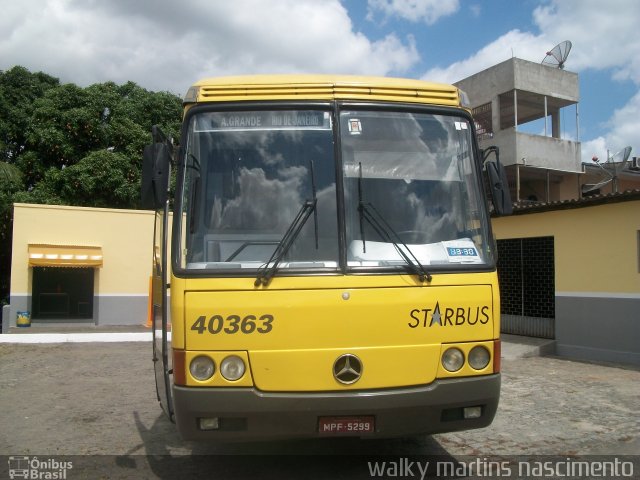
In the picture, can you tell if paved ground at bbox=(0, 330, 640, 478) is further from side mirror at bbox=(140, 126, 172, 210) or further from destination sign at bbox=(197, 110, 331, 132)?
destination sign at bbox=(197, 110, 331, 132)

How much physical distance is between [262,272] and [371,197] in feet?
3.23

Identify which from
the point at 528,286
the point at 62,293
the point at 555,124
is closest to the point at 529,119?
the point at 555,124

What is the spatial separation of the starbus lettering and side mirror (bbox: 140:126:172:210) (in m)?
2.00

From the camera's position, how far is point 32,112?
23.1 meters

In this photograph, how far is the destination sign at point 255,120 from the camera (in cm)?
436

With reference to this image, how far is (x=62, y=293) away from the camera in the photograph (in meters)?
20.1

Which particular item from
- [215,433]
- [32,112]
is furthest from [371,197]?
[32,112]

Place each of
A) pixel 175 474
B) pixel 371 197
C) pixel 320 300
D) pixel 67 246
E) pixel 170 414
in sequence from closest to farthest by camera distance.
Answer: pixel 320 300 → pixel 371 197 → pixel 170 414 → pixel 175 474 → pixel 67 246

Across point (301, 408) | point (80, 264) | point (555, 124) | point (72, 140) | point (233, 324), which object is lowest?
point (301, 408)

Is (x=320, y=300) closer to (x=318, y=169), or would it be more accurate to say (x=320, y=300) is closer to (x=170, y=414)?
(x=318, y=169)

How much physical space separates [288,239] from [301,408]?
113cm

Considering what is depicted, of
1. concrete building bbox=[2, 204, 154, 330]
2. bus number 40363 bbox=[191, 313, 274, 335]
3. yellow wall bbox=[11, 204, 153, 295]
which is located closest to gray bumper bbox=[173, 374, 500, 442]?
bus number 40363 bbox=[191, 313, 274, 335]

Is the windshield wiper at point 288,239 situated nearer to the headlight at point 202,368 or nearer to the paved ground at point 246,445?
the headlight at point 202,368

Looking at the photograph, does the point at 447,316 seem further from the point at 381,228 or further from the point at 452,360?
the point at 381,228
